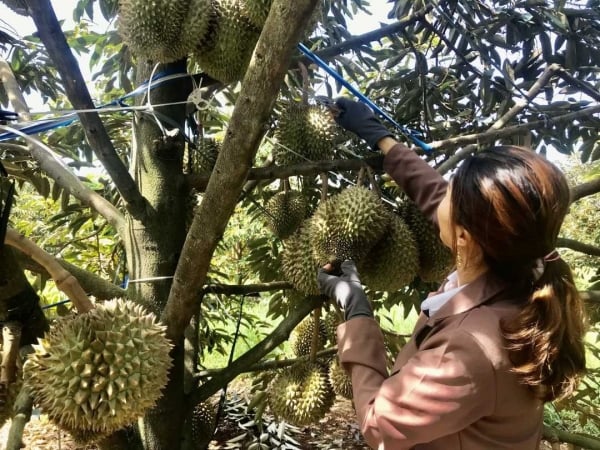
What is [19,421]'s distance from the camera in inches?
33.6

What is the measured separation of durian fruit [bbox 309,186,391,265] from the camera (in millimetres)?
1419

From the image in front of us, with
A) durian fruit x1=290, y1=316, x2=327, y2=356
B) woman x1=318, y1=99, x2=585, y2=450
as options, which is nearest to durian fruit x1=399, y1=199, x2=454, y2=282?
woman x1=318, y1=99, x2=585, y2=450

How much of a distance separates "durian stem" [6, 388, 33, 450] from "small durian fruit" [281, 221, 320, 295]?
843 mm

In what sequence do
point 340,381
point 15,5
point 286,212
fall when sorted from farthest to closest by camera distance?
1. point 286,212
2. point 340,381
3. point 15,5

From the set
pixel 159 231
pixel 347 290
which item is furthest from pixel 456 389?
pixel 159 231

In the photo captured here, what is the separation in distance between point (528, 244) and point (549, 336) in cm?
18

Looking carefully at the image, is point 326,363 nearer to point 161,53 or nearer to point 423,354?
point 423,354

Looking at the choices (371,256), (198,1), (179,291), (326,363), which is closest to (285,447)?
(326,363)

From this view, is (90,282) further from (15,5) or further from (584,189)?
(584,189)

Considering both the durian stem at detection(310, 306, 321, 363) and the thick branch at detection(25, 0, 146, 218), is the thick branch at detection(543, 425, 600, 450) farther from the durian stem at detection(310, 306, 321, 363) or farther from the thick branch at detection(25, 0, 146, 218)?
the thick branch at detection(25, 0, 146, 218)

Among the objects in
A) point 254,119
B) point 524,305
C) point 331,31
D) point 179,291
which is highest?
point 331,31

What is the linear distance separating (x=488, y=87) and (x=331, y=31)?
0.69 m

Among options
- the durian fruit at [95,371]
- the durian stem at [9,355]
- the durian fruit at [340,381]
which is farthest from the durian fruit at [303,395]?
the durian stem at [9,355]

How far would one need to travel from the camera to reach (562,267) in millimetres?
1050
